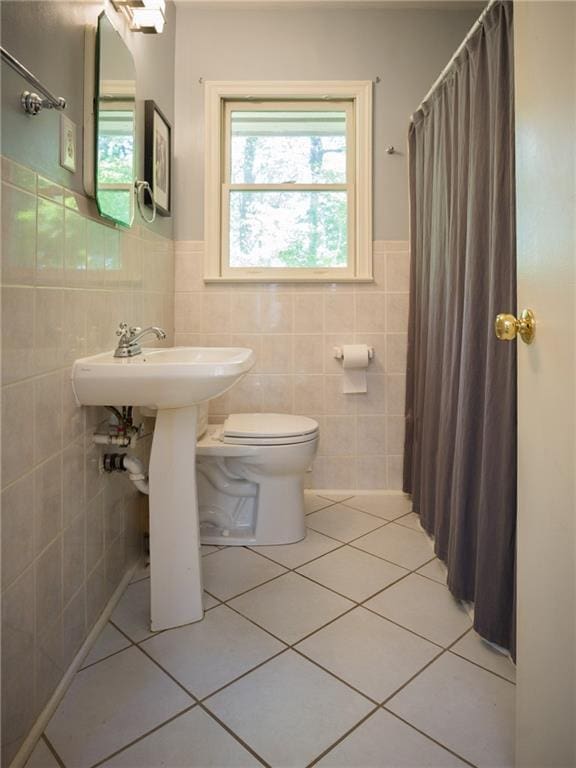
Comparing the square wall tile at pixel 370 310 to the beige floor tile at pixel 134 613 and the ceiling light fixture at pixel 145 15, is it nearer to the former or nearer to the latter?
the ceiling light fixture at pixel 145 15

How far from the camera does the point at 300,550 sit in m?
2.04

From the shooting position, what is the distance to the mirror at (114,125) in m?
1.46

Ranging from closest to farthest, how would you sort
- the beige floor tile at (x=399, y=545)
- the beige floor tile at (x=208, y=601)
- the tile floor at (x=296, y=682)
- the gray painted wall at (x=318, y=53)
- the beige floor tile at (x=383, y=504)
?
the tile floor at (x=296, y=682) → the beige floor tile at (x=208, y=601) → the beige floor tile at (x=399, y=545) → the beige floor tile at (x=383, y=504) → the gray painted wall at (x=318, y=53)

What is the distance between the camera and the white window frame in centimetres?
254

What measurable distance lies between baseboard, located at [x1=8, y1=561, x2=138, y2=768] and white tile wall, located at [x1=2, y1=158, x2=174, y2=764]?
0.02 metres

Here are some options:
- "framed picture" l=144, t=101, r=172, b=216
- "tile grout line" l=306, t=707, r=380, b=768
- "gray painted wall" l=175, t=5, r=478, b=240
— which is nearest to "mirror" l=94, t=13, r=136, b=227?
"framed picture" l=144, t=101, r=172, b=216

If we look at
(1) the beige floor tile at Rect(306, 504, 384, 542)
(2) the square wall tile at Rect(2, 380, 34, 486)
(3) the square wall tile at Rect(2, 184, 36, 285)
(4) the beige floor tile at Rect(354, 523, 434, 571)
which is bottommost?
(4) the beige floor tile at Rect(354, 523, 434, 571)

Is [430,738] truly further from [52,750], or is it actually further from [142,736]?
[52,750]

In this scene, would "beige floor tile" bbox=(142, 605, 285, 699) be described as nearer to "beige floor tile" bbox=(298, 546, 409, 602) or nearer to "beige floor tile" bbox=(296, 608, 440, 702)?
"beige floor tile" bbox=(296, 608, 440, 702)

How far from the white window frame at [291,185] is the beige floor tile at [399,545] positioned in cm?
126

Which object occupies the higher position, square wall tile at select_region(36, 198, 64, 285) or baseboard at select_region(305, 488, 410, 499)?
square wall tile at select_region(36, 198, 64, 285)

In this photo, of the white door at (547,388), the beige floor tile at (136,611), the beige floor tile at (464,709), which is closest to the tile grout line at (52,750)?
the beige floor tile at (136,611)

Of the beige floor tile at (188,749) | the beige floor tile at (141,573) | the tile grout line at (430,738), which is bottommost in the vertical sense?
the beige floor tile at (188,749)

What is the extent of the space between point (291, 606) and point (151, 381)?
0.88 meters
